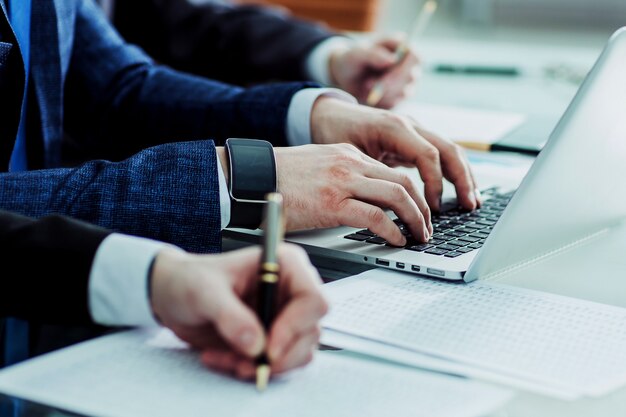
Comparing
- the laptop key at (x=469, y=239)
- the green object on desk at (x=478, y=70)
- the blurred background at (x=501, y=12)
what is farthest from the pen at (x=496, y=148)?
the blurred background at (x=501, y=12)

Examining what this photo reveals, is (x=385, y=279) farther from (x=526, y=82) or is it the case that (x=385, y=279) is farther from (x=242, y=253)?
(x=526, y=82)

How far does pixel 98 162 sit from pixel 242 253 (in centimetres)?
33

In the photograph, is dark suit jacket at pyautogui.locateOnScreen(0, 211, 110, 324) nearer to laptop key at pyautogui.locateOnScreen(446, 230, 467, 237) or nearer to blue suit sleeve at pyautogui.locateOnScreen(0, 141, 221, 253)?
blue suit sleeve at pyautogui.locateOnScreen(0, 141, 221, 253)

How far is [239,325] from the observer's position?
563mm

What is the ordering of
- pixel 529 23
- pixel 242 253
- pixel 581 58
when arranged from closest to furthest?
pixel 242 253 → pixel 581 58 → pixel 529 23

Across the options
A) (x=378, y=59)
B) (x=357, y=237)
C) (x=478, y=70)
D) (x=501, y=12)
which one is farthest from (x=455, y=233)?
(x=501, y=12)

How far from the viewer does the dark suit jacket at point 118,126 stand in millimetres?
826

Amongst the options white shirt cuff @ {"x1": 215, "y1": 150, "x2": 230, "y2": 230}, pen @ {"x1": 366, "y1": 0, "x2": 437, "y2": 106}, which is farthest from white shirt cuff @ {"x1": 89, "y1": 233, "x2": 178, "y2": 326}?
pen @ {"x1": 366, "y1": 0, "x2": 437, "y2": 106}

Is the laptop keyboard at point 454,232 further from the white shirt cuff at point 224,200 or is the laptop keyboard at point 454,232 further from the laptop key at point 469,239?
the white shirt cuff at point 224,200

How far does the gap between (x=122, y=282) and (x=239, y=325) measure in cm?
12

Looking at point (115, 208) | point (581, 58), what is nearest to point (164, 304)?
point (115, 208)

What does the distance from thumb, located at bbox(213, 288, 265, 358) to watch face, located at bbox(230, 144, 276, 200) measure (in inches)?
12.1

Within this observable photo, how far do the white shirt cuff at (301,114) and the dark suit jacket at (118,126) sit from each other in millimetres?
13

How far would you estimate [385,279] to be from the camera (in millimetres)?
809
